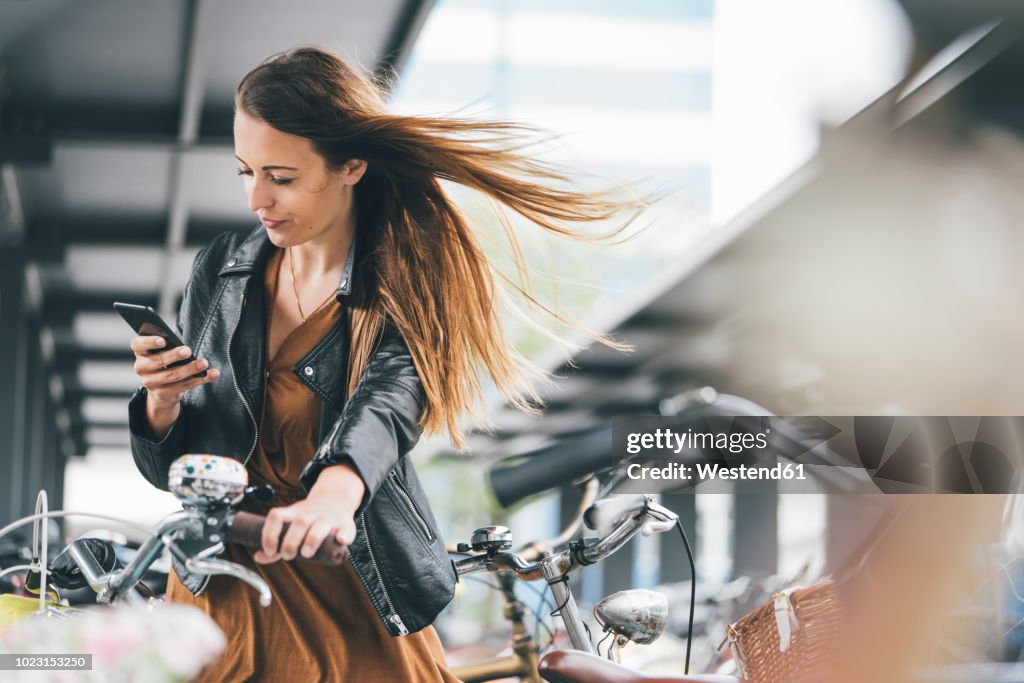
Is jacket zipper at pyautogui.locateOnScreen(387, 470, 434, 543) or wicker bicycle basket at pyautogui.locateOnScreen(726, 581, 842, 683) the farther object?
wicker bicycle basket at pyautogui.locateOnScreen(726, 581, 842, 683)

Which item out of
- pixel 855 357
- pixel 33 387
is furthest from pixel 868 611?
pixel 33 387

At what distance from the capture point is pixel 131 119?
24.5ft

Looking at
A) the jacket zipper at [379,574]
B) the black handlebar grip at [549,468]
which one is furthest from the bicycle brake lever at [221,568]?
the black handlebar grip at [549,468]

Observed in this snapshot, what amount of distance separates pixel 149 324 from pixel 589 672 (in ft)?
2.62

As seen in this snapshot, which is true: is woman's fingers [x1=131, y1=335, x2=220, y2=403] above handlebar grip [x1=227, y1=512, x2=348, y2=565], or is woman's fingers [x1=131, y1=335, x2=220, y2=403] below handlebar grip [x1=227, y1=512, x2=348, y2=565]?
above

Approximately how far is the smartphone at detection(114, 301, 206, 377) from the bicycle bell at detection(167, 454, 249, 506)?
0.90 feet

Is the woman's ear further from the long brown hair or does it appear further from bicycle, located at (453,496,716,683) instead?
bicycle, located at (453,496,716,683)

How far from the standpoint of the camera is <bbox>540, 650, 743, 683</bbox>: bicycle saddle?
68.0 inches

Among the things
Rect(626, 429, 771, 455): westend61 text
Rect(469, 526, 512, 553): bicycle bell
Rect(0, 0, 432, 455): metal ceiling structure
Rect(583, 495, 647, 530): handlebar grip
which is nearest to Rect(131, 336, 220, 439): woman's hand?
Rect(469, 526, 512, 553): bicycle bell

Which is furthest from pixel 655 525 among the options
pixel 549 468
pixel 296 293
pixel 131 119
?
pixel 131 119

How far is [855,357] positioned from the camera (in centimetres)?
962

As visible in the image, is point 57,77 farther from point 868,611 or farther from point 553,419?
point 553,419

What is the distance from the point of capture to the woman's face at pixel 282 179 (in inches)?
71.0

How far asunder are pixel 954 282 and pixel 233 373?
4.21 metres
